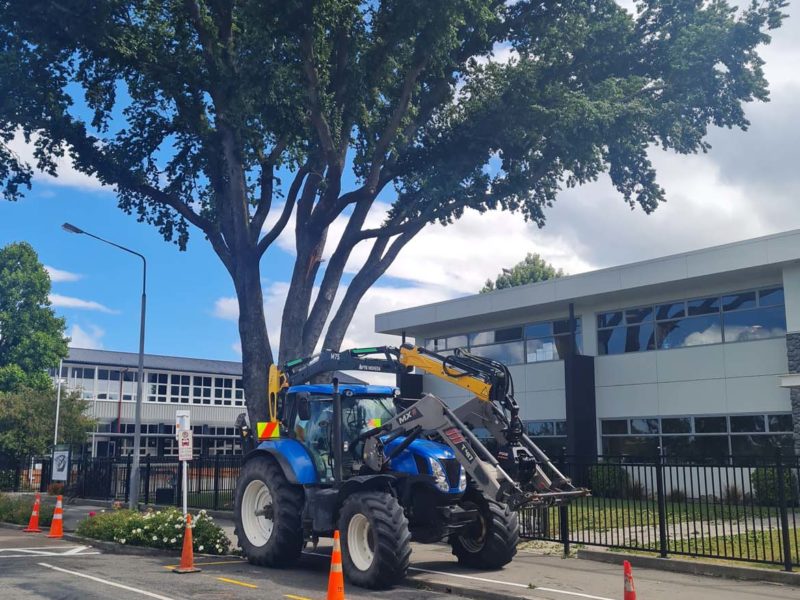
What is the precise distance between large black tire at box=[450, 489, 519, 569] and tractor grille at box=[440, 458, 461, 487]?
20.6 inches

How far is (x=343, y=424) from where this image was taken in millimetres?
12086

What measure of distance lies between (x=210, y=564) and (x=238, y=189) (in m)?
10.0

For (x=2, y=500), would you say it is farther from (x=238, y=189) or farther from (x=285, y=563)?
(x=285, y=563)

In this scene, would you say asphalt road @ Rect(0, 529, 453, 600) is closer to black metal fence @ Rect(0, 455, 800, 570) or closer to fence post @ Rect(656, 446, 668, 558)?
fence post @ Rect(656, 446, 668, 558)

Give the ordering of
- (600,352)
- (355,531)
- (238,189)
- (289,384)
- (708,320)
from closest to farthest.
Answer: (355,531)
(289,384)
(238,189)
(708,320)
(600,352)

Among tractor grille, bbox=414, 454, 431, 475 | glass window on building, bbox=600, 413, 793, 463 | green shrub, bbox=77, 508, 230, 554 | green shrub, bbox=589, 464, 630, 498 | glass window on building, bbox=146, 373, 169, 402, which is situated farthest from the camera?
glass window on building, bbox=146, 373, 169, 402

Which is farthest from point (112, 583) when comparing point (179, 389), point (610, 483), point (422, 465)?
point (179, 389)

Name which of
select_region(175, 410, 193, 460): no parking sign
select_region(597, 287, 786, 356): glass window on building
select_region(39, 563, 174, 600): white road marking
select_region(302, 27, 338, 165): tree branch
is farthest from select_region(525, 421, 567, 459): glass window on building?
select_region(39, 563, 174, 600): white road marking

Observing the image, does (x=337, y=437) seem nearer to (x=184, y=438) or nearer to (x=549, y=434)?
(x=184, y=438)

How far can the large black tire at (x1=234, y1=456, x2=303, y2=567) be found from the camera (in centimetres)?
1195

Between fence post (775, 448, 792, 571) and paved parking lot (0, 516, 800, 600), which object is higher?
fence post (775, 448, 792, 571)

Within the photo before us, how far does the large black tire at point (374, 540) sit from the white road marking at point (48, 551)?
6.42 m

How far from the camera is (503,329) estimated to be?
30.0 meters

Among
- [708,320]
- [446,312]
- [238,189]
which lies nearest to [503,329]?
[446,312]
